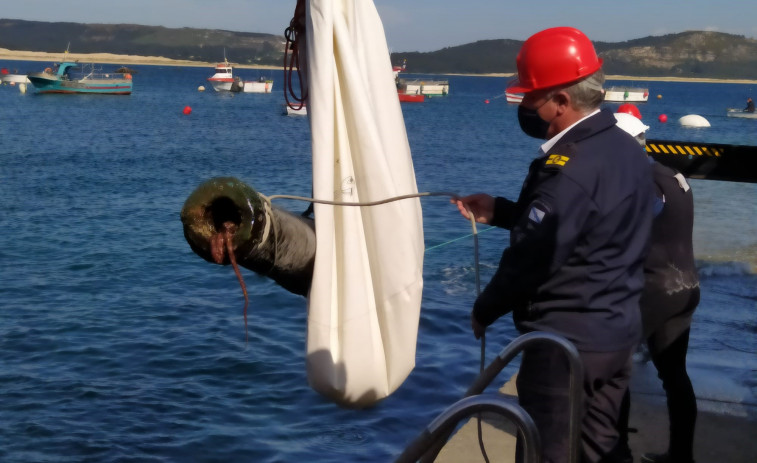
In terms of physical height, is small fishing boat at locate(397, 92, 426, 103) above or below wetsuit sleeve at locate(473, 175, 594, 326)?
below

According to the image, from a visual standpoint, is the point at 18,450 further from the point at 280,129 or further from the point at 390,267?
the point at 280,129

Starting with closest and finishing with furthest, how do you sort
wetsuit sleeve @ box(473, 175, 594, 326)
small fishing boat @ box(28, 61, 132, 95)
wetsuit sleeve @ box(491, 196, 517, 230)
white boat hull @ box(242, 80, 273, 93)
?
wetsuit sleeve @ box(473, 175, 594, 326), wetsuit sleeve @ box(491, 196, 517, 230), small fishing boat @ box(28, 61, 132, 95), white boat hull @ box(242, 80, 273, 93)

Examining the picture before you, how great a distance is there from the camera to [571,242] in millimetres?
2910

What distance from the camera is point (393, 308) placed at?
3541 millimetres

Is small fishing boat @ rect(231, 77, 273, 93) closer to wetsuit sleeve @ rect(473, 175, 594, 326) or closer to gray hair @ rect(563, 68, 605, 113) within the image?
gray hair @ rect(563, 68, 605, 113)

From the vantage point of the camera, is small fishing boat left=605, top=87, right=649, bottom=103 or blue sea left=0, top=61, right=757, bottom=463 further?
small fishing boat left=605, top=87, right=649, bottom=103

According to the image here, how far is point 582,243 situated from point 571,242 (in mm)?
104

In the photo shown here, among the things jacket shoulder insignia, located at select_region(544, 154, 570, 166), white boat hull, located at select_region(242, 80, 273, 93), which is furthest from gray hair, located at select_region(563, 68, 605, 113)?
white boat hull, located at select_region(242, 80, 273, 93)

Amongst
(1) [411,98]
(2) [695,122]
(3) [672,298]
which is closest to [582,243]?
(3) [672,298]

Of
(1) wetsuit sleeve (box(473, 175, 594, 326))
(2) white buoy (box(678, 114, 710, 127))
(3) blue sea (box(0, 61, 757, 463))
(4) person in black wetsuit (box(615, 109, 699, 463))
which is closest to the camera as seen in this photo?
(1) wetsuit sleeve (box(473, 175, 594, 326))

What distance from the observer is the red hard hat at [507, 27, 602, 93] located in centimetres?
306

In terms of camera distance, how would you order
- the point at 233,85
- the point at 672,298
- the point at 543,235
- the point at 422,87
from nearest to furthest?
the point at 543,235 < the point at 672,298 < the point at 233,85 < the point at 422,87

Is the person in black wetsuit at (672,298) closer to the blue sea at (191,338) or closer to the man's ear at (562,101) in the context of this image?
the man's ear at (562,101)

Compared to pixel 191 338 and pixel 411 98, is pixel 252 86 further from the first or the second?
pixel 191 338
